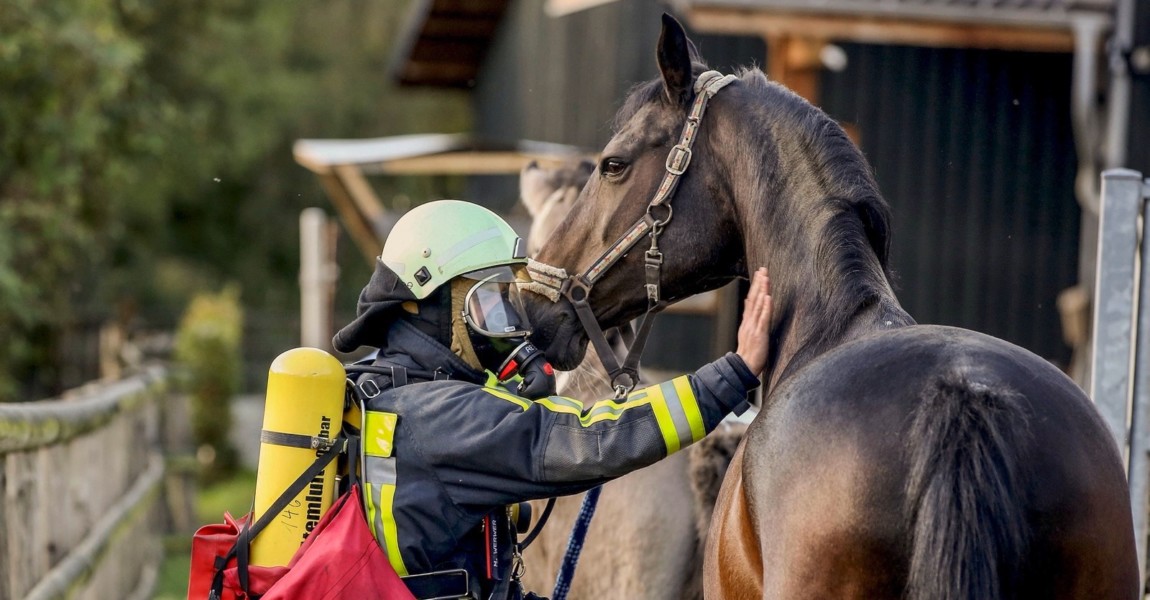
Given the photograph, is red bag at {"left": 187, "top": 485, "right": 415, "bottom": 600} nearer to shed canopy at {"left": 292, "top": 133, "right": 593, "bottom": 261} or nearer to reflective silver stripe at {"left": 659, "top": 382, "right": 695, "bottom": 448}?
reflective silver stripe at {"left": 659, "top": 382, "right": 695, "bottom": 448}

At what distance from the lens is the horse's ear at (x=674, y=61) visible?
2.73 meters

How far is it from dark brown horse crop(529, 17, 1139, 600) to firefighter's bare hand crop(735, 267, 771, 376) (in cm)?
3

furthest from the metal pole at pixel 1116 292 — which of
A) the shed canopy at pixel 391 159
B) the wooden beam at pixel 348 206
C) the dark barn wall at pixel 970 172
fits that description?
the wooden beam at pixel 348 206

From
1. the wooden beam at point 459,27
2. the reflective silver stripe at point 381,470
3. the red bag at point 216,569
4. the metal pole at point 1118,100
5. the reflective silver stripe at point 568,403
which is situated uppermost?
the wooden beam at point 459,27

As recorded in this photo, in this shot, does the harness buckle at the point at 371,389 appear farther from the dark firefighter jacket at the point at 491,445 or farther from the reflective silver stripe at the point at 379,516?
the reflective silver stripe at the point at 379,516

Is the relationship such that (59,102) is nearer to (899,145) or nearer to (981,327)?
(899,145)

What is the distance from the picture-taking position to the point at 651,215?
2.84m

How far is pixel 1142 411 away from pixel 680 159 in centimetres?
149

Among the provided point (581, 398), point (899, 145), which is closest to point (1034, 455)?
point (581, 398)

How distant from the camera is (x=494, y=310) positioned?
271 centimetres

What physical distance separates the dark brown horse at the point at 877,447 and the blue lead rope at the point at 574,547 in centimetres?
77

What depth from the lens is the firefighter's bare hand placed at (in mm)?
2572

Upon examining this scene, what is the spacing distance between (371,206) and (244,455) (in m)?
5.73

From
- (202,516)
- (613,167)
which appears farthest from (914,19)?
(202,516)
